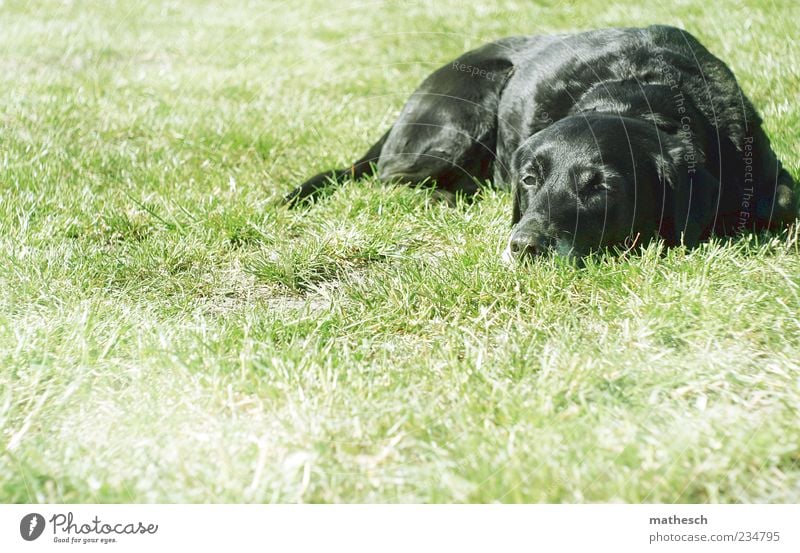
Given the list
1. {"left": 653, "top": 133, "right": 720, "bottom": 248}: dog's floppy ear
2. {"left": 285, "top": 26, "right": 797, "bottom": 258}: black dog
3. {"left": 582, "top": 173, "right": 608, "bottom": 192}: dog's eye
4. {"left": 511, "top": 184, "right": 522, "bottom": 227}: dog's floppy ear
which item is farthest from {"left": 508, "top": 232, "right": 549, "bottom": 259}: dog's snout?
{"left": 653, "top": 133, "right": 720, "bottom": 248}: dog's floppy ear

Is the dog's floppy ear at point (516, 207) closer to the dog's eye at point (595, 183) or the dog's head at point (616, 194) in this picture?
the dog's head at point (616, 194)

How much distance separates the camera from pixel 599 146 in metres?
3.39

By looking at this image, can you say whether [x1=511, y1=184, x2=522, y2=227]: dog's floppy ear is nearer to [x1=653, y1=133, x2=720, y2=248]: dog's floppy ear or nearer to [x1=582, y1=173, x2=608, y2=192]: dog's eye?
[x1=582, y1=173, x2=608, y2=192]: dog's eye

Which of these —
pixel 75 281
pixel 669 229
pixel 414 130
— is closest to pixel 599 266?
A: pixel 669 229

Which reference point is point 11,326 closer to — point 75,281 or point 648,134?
point 75,281

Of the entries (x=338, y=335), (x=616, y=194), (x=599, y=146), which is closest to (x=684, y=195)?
(x=616, y=194)

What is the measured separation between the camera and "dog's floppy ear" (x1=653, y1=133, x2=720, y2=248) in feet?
11.1

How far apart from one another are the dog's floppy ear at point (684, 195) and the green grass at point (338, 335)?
0.12 m

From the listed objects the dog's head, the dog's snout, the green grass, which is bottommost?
the green grass

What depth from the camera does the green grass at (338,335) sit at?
2145 mm

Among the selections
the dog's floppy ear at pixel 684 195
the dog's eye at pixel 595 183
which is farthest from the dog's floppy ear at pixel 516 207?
the dog's floppy ear at pixel 684 195

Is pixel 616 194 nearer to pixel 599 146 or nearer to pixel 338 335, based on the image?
pixel 599 146

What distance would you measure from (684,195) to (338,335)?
1.54 meters

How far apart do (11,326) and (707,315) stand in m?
2.39
